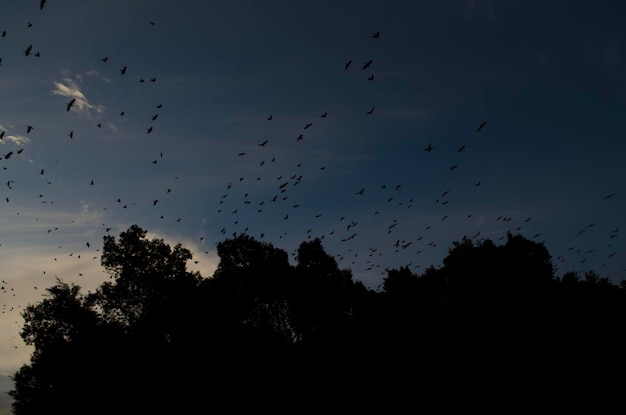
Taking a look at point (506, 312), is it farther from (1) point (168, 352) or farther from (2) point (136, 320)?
(2) point (136, 320)

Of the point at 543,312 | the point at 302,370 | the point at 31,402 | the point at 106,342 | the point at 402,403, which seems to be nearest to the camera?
the point at 402,403

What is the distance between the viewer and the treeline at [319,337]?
764 inches

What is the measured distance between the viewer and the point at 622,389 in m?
16.2

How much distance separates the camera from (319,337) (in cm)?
3453

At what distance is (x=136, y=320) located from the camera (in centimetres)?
3594

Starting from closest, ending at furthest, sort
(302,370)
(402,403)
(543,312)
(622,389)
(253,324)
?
(622,389) < (402,403) < (302,370) < (543,312) < (253,324)

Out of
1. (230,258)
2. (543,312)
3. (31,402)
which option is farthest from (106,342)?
(543,312)

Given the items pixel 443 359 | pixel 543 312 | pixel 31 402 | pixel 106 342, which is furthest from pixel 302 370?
pixel 31 402

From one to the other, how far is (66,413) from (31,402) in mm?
19393

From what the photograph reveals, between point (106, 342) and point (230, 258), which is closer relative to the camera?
point (106, 342)

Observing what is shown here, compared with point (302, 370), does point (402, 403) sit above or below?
below

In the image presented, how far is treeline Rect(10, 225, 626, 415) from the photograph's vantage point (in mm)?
19406

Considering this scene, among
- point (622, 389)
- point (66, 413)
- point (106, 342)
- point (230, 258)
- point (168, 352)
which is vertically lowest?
point (622, 389)

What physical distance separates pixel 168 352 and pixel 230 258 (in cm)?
1655
